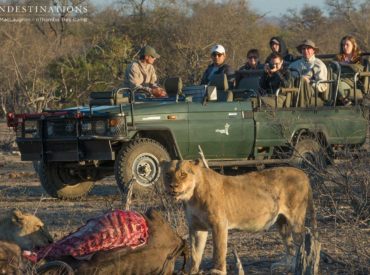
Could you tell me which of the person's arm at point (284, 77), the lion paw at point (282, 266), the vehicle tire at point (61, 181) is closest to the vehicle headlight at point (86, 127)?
the vehicle tire at point (61, 181)

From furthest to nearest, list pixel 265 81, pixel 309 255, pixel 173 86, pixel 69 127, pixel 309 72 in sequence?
pixel 309 72, pixel 265 81, pixel 173 86, pixel 69 127, pixel 309 255

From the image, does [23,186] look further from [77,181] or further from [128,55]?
[128,55]

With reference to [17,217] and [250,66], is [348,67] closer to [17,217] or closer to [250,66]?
[250,66]

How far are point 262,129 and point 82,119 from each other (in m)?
2.37

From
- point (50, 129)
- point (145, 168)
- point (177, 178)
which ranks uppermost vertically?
point (177, 178)

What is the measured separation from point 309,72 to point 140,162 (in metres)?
2.95

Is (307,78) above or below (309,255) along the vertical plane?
above

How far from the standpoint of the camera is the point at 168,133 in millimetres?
12461

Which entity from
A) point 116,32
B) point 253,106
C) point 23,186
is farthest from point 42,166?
point 116,32

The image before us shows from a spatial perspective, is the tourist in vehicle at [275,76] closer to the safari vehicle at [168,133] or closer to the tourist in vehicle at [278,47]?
the safari vehicle at [168,133]

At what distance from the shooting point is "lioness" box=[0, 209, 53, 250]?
6.53 meters

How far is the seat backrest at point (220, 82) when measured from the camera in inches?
527

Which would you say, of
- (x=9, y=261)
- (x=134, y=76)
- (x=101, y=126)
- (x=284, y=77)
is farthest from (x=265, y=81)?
(x=9, y=261)

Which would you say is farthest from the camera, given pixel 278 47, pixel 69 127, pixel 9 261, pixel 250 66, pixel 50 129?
pixel 278 47
